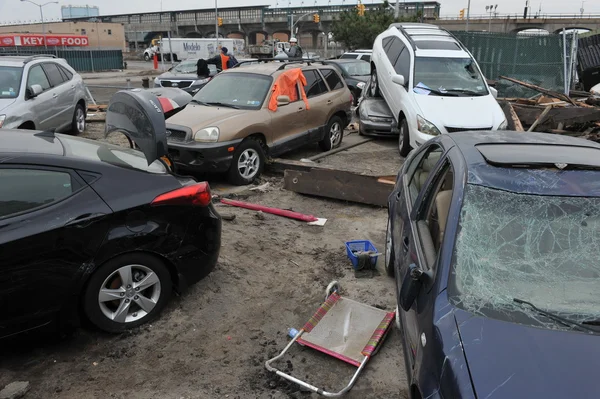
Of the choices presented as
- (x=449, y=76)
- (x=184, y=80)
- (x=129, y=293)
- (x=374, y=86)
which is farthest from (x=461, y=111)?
(x=184, y=80)

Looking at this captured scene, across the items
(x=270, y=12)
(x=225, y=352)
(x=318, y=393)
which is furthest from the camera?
(x=270, y=12)

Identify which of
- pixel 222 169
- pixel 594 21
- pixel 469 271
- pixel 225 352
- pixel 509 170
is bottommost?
pixel 225 352

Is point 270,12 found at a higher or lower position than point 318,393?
higher

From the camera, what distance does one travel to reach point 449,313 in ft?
7.64

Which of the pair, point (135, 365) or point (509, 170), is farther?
point (135, 365)

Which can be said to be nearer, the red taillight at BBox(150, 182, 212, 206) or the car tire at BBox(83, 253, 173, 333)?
the car tire at BBox(83, 253, 173, 333)

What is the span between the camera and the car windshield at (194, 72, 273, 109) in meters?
8.26

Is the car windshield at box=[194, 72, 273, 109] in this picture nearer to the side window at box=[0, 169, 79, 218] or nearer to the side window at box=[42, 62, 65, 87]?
the side window at box=[42, 62, 65, 87]

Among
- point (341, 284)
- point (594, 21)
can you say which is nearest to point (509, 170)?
point (341, 284)

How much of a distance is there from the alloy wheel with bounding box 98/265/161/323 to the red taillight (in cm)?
53

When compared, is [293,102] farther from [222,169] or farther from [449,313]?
[449,313]

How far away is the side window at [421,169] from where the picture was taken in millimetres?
3721

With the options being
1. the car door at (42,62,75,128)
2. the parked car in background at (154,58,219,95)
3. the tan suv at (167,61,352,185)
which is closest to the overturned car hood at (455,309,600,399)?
the tan suv at (167,61,352,185)

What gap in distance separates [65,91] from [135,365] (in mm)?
8640
